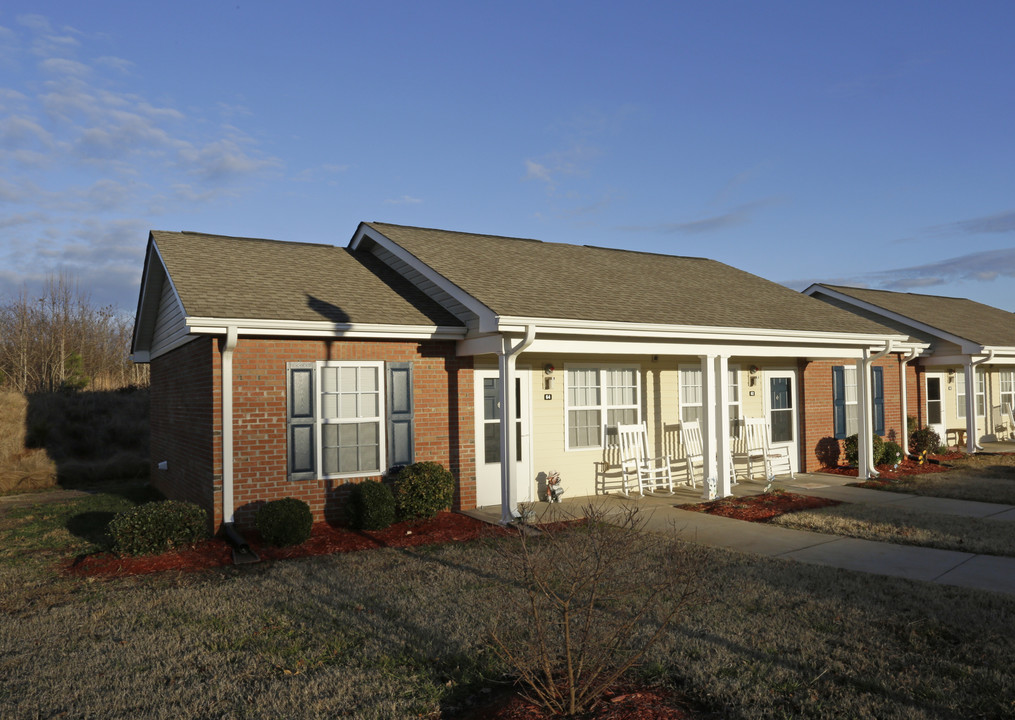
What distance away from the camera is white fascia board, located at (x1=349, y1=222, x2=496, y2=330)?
950cm

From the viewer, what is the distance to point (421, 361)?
10.5 metres

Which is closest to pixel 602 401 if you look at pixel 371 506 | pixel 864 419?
pixel 371 506

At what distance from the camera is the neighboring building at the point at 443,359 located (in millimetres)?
9344

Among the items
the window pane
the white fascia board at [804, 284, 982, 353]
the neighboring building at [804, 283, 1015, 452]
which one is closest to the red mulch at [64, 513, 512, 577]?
the window pane

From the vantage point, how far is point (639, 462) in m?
12.0

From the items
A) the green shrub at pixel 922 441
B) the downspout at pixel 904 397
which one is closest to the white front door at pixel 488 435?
the downspout at pixel 904 397

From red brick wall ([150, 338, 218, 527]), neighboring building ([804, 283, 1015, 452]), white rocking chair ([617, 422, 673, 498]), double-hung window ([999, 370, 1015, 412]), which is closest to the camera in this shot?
red brick wall ([150, 338, 218, 527])

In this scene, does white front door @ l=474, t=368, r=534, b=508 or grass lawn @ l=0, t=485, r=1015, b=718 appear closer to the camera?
grass lawn @ l=0, t=485, r=1015, b=718

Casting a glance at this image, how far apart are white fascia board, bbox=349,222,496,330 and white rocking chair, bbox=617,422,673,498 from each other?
375cm

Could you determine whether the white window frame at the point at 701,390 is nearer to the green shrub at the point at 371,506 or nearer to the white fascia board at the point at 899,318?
the green shrub at the point at 371,506

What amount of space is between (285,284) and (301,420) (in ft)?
7.33

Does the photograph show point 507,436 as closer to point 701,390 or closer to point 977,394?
point 701,390

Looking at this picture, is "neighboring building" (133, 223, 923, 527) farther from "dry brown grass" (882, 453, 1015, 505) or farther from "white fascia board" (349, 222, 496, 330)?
"dry brown grass" (882, 453, 1015, 505)

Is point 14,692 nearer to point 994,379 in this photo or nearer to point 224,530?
point 224,530
